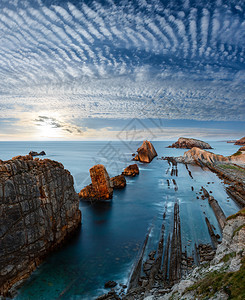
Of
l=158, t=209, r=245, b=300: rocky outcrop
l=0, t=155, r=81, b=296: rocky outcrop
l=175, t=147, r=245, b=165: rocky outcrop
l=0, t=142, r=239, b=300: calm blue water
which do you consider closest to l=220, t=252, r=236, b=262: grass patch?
l=158, t=209, r=245, b=300: rocky outcrop

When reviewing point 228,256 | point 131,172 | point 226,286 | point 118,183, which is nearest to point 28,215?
point 226,286

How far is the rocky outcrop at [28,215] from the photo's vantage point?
571 inches

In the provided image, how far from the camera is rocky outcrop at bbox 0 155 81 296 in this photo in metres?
14.5

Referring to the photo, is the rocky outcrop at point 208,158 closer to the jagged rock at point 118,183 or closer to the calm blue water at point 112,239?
the calm blue water at point 112,239

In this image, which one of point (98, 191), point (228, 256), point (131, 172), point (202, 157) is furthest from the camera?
point (202, 157)

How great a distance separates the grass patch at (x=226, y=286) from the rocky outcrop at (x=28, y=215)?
13.9 meters

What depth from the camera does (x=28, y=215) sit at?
16.3 meters

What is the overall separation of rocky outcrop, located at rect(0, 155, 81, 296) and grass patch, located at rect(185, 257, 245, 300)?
13.9m

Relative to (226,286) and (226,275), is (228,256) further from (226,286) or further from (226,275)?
(226,286)

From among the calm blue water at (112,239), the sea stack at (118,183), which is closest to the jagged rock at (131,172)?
the sea stack at (118,183)

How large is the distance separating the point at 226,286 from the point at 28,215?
1578 centimetres

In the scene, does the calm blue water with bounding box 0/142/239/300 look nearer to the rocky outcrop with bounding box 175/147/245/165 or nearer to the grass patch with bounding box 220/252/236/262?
the grass patch with bounding box 220/252/236/262

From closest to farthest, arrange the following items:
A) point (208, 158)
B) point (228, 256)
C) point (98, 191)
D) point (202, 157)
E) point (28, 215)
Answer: point (228, 256) → point (28, 215) → point (98, 191) → point (208, 158) → point (202, 157)

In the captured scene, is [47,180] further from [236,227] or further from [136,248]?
[236,227]
